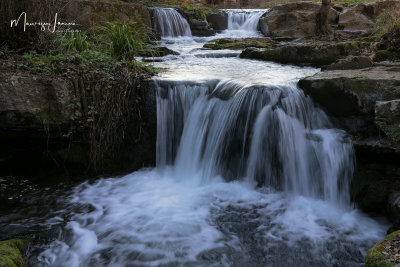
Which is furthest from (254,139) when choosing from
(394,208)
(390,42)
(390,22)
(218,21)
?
(218,21)

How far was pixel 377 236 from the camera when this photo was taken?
344 centimetres

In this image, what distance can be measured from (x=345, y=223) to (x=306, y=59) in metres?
4.92

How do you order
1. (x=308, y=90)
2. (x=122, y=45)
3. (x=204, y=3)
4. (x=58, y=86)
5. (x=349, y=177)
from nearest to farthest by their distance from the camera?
(x=349, y=177), (x=58, y=86), (x=308, y=90), (x=122, y=45), (x=204, y=3)

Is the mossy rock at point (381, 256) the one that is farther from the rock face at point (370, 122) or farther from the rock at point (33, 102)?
the rock at point (33, 102)

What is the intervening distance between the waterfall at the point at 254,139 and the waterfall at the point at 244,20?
11340mm

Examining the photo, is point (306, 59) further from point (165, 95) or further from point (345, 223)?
point (345, 223)

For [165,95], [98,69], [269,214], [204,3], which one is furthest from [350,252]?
[204,3]

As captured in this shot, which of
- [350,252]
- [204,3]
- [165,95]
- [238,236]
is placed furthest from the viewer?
[204,3]

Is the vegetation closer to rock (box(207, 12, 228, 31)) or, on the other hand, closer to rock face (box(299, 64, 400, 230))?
rock face (box(299, 64, 400, 230))

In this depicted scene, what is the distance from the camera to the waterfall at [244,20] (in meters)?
15.5

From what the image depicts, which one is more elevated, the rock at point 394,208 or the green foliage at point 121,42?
the green foliage at point 121,42

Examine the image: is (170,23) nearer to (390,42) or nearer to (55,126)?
(390,42)


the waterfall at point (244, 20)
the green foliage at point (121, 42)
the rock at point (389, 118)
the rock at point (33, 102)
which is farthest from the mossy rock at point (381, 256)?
the waterfall at point (244, 20)

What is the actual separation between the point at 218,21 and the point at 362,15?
6504 mm
